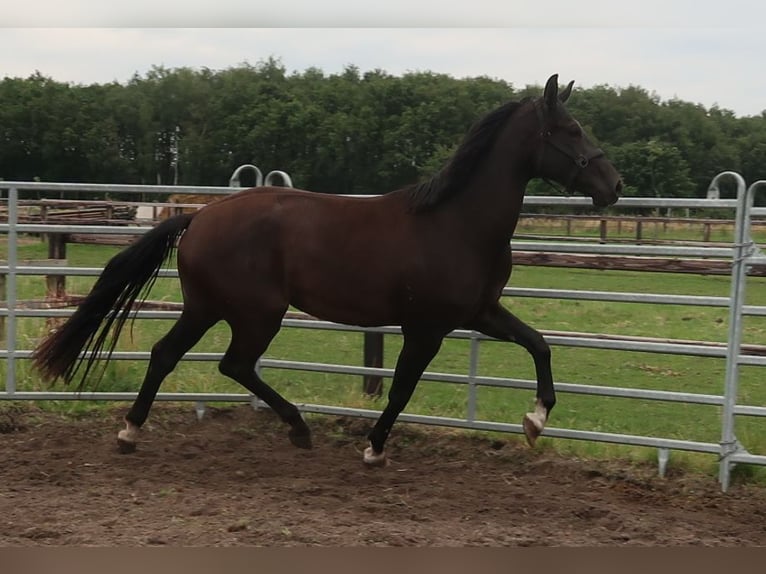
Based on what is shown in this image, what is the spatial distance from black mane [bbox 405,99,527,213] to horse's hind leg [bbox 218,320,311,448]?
112 centimetres

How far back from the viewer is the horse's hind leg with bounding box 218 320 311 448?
4.28 metres

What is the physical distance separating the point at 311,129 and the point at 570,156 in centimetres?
4092

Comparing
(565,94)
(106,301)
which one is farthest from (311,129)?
(565,94)

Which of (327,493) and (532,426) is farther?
(532,426)

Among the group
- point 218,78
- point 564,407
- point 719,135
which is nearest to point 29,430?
point 564,407

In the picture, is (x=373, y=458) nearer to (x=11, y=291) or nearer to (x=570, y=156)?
(x=570, y=156)

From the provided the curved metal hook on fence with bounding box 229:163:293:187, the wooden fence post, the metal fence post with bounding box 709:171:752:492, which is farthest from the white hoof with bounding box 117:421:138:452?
the metal fence post with bounding box 709:171:752:492

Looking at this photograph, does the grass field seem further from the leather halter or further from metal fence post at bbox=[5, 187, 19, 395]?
the leather halter

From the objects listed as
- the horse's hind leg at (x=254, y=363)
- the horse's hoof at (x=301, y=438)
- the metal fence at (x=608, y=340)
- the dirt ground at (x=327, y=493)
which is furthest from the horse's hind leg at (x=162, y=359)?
the horse's hoof at (x=301, y=438)

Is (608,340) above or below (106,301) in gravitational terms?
below

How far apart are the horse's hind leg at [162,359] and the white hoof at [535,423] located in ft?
6.46

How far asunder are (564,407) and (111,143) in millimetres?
34596

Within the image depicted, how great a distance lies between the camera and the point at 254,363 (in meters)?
4.38

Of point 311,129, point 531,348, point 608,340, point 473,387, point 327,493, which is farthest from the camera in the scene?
point 311,129
